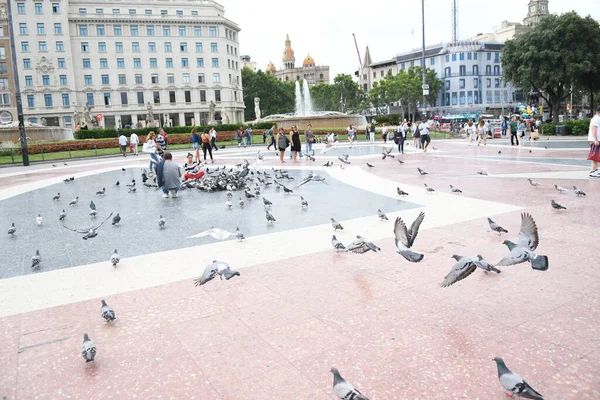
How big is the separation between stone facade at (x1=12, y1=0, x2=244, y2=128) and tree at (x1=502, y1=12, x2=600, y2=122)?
52019mm

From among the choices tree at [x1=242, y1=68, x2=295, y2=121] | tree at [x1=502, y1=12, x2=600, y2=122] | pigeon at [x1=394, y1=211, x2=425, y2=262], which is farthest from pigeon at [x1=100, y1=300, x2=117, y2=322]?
tree at [x1=242, y1=68, x2=295, y2=121]

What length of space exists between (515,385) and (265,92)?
92.0 m

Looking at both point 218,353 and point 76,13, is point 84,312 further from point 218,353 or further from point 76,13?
point 76,13

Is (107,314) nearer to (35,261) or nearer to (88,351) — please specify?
(88,351)

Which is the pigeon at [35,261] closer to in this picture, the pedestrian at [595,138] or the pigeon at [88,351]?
the pigeon at [88,351]

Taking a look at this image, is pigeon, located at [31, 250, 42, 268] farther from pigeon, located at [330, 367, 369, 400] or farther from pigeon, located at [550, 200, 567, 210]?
pigeon, located at [550, 200, 567, 210]

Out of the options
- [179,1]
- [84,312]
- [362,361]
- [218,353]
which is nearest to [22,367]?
[84,312]

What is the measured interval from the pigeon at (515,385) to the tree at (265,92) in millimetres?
90835

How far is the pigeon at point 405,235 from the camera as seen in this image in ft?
15.2

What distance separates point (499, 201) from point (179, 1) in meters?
Result: 81.1

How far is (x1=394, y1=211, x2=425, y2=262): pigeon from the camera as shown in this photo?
4.64 m

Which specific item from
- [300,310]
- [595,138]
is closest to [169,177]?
[300,310]

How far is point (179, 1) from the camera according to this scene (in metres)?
78.7

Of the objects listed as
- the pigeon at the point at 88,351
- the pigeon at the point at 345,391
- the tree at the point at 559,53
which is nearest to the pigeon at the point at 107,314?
the pigeon at the point at 88,351
